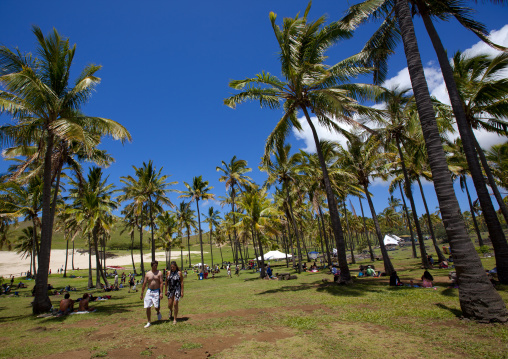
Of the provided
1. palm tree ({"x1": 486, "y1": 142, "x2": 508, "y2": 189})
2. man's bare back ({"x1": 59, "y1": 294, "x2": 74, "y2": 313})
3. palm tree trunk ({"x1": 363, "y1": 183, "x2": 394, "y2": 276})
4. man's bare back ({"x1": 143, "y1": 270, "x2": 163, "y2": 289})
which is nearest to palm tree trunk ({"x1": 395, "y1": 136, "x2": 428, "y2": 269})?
palm tree trunk ({"x1": 363, "y1": 183, "x2": 394, "y2": 276})

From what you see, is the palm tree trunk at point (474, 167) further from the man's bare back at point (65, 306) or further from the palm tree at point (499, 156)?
the palm tree at point (499, 156)

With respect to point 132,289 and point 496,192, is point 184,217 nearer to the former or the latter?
point 132,289

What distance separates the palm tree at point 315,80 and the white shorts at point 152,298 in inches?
340

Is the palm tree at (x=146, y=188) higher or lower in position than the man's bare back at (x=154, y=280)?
higher

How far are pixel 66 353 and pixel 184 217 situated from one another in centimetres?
3769

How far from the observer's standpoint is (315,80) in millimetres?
13141

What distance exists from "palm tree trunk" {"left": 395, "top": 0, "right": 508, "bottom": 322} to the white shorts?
27.9 feet

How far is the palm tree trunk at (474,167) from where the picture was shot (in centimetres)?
947

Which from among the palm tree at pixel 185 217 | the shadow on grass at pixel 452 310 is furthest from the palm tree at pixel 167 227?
the shadow on grass at pixel 452 310

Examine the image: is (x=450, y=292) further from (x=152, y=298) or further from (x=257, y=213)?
(x=257, y=213)

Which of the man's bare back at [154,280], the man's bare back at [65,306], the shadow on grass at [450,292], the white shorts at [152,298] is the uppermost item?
the man's bare back at [154,280]

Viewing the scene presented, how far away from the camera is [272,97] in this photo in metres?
14.4

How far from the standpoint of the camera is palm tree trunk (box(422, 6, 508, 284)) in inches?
373

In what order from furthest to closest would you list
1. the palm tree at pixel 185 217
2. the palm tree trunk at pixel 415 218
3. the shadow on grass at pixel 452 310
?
the palm tree at pixel 185 217
the palm tree trunk at pixel 415 218
the shadow on grass at pixel 452 310
